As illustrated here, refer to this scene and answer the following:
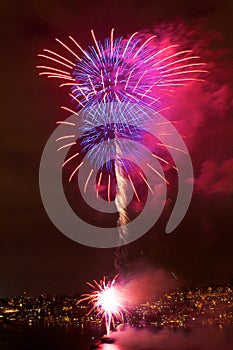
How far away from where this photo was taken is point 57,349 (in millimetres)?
54969

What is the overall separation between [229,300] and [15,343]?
107200 mm

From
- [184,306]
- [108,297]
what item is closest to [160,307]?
[184,306]

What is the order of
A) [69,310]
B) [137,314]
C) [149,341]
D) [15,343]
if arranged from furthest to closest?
[69,310] < [137,314] < [15,343] < [149,341]

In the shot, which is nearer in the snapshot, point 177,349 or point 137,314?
point 177,349

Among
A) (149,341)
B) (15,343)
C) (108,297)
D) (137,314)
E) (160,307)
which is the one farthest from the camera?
(160,307)

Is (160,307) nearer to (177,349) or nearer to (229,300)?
(229,300)

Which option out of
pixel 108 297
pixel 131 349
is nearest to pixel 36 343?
pixel 131 349

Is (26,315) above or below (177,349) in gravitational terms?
above

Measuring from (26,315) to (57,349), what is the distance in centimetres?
9616

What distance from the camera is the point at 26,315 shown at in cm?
14638

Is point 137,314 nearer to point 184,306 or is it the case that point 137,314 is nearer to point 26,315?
point 184,306

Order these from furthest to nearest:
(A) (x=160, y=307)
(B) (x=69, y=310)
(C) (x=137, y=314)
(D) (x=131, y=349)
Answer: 1. (B) (x=69, y=310)
2. (A) (x=160, y=307)
3. (C) (x=137, y=314)
4. (D) (x=131, y=349)

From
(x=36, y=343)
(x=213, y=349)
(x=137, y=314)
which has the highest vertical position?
(x=137, y=314)

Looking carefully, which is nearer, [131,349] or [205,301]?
[131,349]
